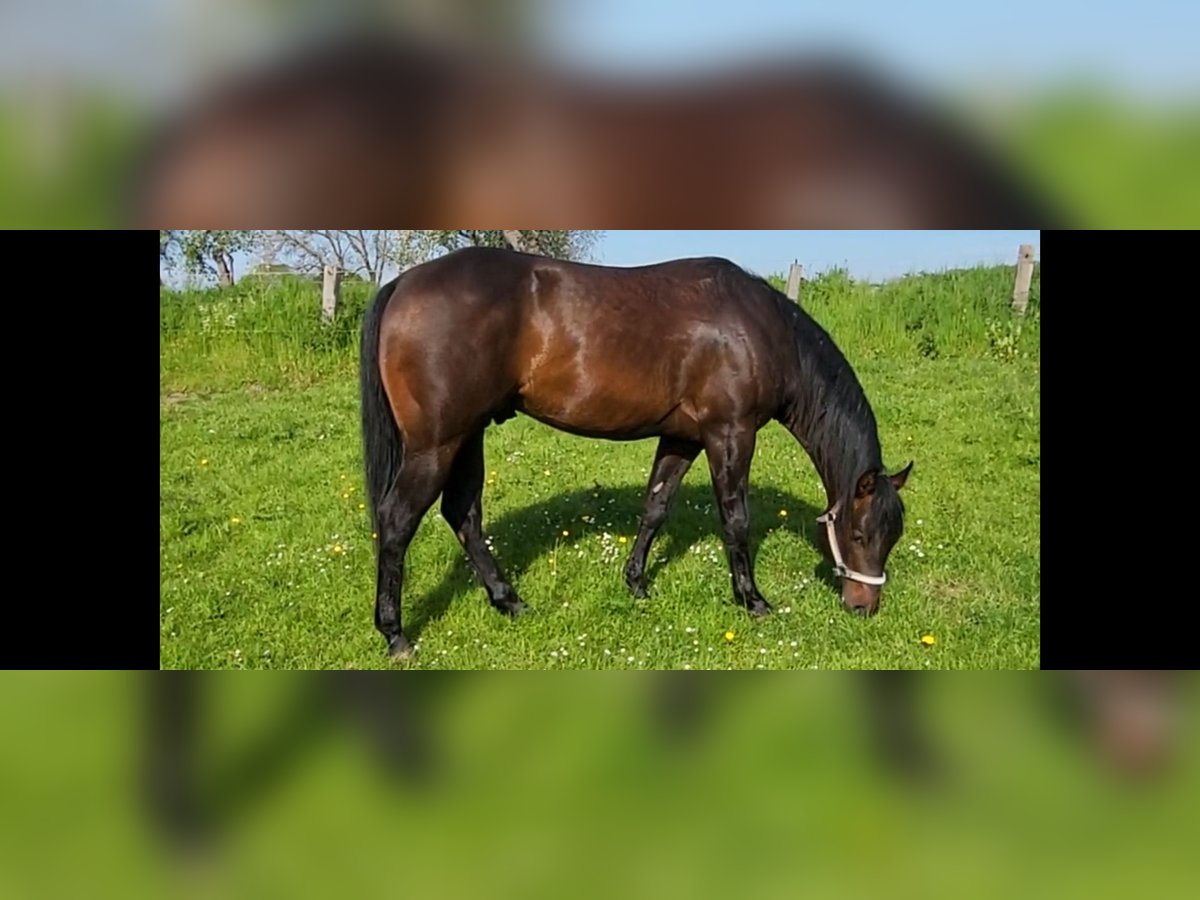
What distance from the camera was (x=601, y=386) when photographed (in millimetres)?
3639

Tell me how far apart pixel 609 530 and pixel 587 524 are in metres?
0.17

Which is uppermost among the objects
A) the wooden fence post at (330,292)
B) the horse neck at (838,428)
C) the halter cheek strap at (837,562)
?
the wooden fence post at (330,292)

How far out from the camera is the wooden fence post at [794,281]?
2918 mm

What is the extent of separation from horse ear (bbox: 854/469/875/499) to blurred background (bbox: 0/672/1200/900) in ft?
6.33

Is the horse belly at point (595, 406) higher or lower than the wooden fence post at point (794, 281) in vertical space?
lower

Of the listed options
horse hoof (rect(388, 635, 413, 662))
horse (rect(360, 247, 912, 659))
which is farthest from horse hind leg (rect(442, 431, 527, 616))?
horse hoof (rect(388, 635, 413, 662))

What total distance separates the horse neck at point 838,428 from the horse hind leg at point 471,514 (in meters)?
1.65

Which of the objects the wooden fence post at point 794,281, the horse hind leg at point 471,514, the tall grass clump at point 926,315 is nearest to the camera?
the wooden fence post at point 794,281

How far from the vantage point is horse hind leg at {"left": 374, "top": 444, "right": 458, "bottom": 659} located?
11.5 feet

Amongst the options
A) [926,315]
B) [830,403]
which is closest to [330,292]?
[830,403]

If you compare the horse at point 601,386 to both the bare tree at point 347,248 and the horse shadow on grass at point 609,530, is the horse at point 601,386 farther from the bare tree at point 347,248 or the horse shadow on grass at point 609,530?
the bare tree at point 347,248

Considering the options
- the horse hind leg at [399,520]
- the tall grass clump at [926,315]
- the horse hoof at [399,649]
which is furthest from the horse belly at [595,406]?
the horse hoof at [399,649]
